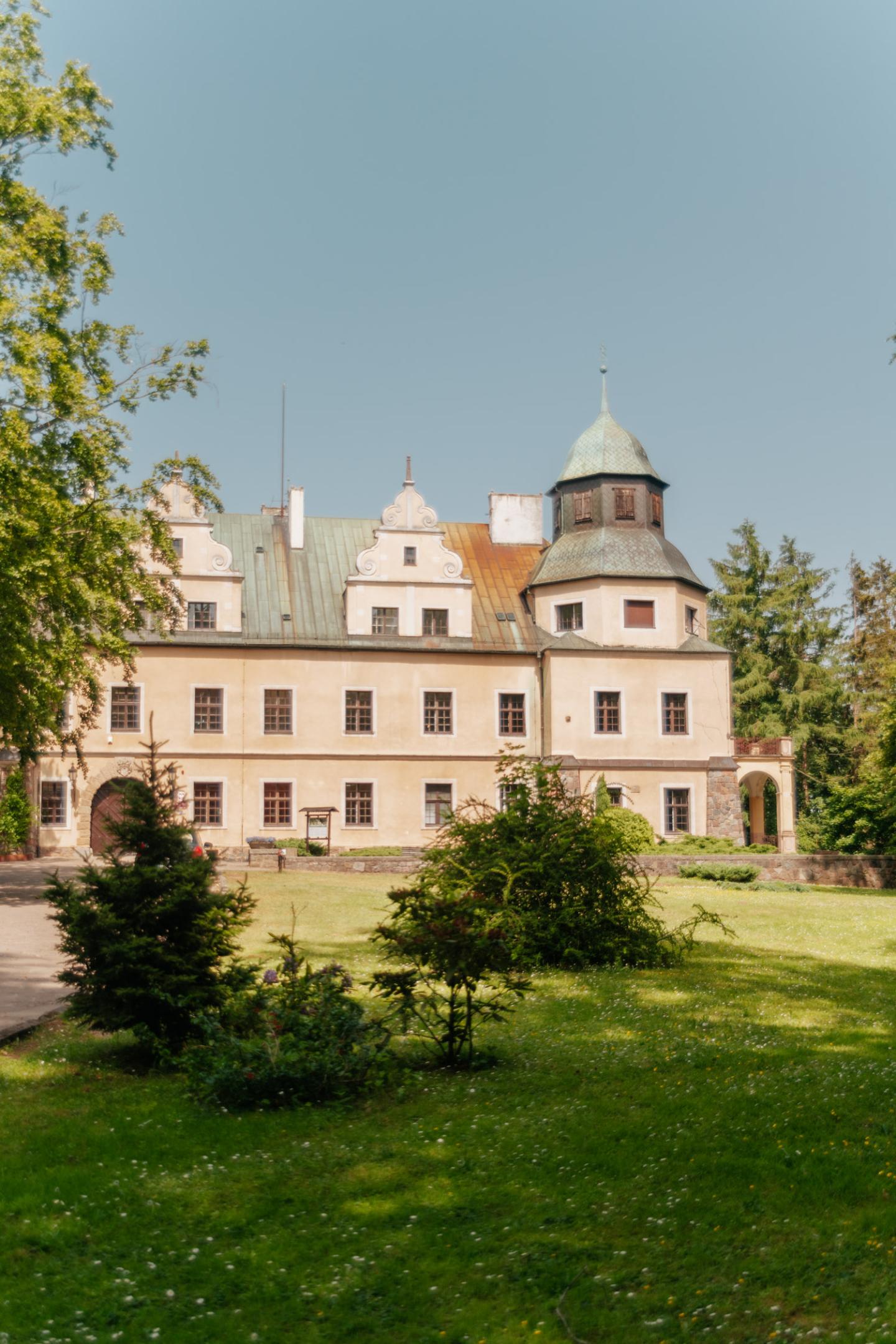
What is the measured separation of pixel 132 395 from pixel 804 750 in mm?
41167

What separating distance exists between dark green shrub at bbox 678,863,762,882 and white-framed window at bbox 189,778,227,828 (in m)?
14.6

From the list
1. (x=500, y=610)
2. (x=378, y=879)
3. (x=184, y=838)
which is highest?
(x=500, y=610)

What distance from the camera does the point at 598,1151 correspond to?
6.61 meters

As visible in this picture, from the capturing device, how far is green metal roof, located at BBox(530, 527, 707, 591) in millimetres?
39000

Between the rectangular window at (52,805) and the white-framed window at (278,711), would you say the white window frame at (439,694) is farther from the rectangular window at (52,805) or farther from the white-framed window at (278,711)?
the rectangular window at (52,805)

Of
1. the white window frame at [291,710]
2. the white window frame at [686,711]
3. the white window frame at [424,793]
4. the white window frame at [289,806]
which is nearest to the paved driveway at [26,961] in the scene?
the white window frame at [289,806]

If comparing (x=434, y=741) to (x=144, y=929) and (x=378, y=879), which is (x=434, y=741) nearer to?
(x=378, y=879)

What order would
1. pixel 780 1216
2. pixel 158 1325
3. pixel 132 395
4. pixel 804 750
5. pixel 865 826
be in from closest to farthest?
pixel 158 1325 → pixel 780 1216 → pixel 132 395 → pixel 865 826 → pixel 804 750

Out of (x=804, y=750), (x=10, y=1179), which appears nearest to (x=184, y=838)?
(x=10, y=1179)

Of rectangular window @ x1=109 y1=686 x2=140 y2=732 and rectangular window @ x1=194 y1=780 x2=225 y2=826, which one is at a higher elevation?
rectangular window @ x1=109 y1=686 x2=140 y2=732

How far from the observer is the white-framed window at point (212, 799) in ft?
121

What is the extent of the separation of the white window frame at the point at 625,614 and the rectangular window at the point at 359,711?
8.73 metres

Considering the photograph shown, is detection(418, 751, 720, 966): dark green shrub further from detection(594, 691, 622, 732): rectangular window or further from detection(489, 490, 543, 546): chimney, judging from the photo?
detection(489, 490, 543, 546): chimney

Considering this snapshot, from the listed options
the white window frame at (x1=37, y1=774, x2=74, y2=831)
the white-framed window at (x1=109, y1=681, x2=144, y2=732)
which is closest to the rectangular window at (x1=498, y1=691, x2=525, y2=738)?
the white-framed window at (x1=109, y1=681, x2=144, y2=732)
